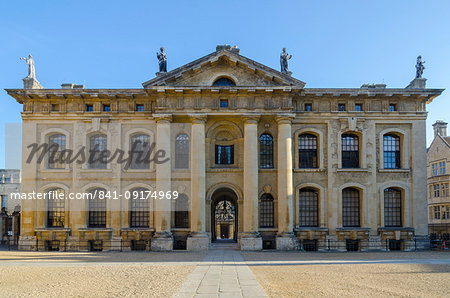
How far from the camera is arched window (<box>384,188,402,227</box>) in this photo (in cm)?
3344

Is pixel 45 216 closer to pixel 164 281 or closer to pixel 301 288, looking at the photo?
pixel 164 281

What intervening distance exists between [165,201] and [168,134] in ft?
16.8

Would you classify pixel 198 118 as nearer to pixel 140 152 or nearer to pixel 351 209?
pixel 140 152

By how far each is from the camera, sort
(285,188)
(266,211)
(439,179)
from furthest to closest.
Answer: (439,179)
(266,211)
(285,188)

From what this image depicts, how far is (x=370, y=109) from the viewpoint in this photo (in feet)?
109

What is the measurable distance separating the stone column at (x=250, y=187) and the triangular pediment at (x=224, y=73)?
306cm

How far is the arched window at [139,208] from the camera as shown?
33.1m

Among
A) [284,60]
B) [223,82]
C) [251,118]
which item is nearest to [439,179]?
[284,60]

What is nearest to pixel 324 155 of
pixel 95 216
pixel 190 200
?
pixel 190 200

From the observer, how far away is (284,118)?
31672mm

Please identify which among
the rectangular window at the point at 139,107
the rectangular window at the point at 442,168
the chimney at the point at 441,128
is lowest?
the rectangular window at the point at 442,168

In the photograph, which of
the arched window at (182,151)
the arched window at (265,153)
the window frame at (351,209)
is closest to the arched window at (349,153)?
the window frame at (351,209)

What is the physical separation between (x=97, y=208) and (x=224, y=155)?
1099cm

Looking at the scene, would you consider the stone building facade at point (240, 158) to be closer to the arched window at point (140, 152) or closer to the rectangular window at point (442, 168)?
the arched window at point (140, 152)
